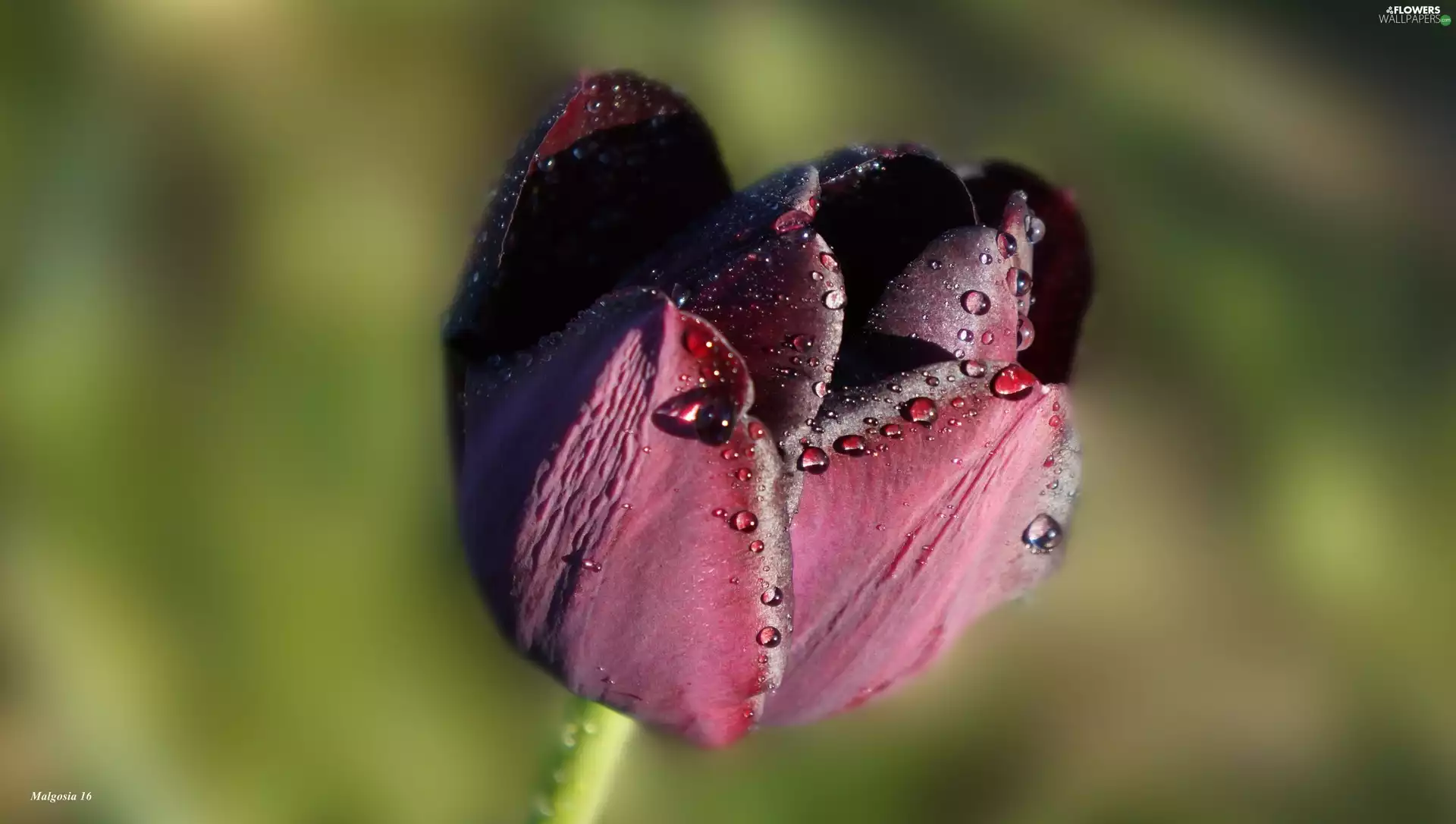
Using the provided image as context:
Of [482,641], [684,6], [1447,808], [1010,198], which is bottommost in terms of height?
[1447,808]

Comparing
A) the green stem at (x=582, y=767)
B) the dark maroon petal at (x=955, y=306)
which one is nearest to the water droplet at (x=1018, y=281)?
the dark maroon petal at (x=955, y=306)

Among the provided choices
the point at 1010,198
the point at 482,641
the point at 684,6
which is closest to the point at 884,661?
the point at 1010,198

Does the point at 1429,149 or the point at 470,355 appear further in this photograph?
the point at 1429,149

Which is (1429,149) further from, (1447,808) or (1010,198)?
(1010,198)

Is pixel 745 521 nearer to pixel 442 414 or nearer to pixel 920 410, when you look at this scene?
pixel 920 410

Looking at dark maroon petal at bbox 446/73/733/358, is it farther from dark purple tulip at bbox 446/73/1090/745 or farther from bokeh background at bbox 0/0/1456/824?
bokeh background at bbox 0/0/1456/824

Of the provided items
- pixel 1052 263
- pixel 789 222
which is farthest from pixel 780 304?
pixel 1052 263

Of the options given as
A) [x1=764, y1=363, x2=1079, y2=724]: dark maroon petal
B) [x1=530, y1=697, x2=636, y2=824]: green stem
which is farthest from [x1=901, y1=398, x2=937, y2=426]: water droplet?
[x1=530, y1=697, x2=636, y2=824]: green stem
